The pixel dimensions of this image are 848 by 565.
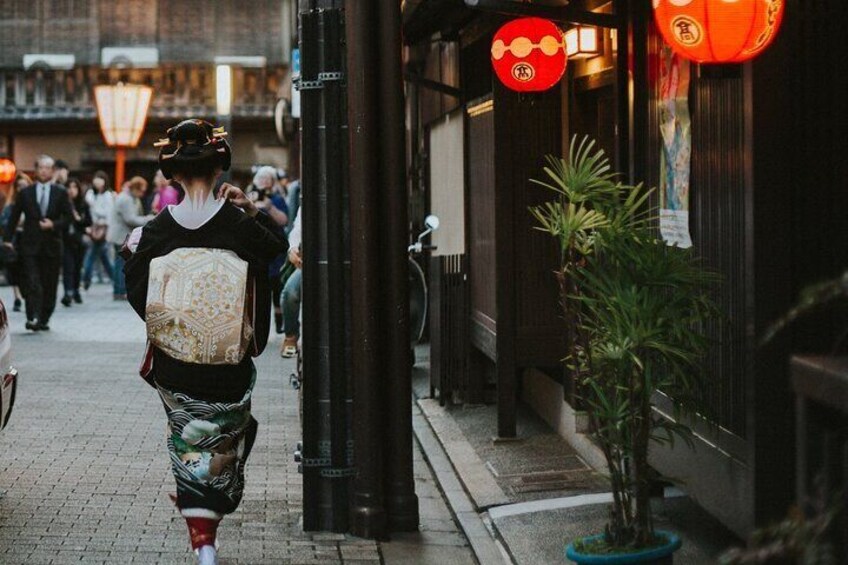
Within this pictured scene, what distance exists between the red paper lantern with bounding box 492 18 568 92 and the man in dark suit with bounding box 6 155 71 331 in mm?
10086

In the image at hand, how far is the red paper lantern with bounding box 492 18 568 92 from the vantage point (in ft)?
32.3

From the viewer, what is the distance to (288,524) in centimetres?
779

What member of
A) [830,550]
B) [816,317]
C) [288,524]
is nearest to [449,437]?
[288,524]

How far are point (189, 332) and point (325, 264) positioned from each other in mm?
1307

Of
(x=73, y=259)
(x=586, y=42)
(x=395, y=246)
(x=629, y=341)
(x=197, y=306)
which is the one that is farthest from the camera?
Answer: (x=73, y=259)

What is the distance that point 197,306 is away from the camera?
6379mm

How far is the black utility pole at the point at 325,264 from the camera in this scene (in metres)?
7.55

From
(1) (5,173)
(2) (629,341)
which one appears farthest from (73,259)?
(2) (629,341)

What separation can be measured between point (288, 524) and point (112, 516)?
0.98m

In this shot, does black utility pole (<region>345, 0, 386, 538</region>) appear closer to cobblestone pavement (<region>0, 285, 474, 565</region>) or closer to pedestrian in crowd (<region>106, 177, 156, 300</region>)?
cobblestone pavement (<region>0, 285, 474, 565</region>)

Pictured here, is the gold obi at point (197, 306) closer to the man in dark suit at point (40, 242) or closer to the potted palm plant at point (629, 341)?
the potted palm plant at point (629, 341)

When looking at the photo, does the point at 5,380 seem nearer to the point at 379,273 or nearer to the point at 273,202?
the point at 379,273

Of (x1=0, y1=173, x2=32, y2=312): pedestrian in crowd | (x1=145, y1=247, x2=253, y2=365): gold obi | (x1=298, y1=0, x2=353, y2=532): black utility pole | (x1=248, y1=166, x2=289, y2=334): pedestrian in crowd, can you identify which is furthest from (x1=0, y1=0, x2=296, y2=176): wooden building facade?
(x1=145, y1=247, x2=253, y2=365): gold obi

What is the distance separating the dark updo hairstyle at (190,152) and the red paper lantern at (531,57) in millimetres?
3699
